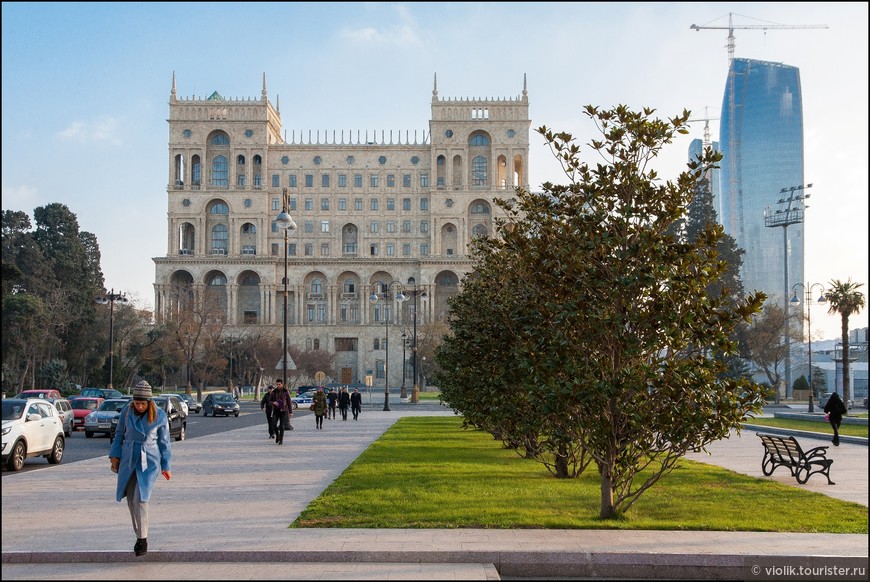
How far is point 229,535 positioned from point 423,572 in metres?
2.87

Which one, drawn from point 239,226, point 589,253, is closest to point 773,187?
point 239,226

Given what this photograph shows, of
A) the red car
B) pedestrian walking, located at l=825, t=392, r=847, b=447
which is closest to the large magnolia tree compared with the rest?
pedestrian walking, located at l=825, t=392, r=847, b=447

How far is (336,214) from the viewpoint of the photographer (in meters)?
110

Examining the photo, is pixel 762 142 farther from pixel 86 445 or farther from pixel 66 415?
pixel 86 445

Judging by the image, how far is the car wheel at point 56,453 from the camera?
20859 mm

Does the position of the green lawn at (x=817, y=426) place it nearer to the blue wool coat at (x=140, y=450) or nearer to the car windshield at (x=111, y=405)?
the car windshield at (x=111, y=405)

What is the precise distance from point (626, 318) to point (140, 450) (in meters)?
6.16

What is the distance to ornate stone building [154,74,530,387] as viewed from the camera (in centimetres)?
10656

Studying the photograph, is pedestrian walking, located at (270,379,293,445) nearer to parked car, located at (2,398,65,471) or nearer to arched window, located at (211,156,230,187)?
parked car, located at (2,398,65,471)

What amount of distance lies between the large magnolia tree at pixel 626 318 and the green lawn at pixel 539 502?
0.95 meters

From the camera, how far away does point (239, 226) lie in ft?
352

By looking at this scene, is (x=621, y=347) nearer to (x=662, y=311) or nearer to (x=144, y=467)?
(x=662, y=311)

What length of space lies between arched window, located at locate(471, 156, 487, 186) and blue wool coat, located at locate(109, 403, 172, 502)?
9950cm

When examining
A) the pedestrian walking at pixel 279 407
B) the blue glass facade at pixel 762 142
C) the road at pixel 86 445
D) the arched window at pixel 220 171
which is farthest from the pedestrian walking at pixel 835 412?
the blue glass facade at pixel 762 142
